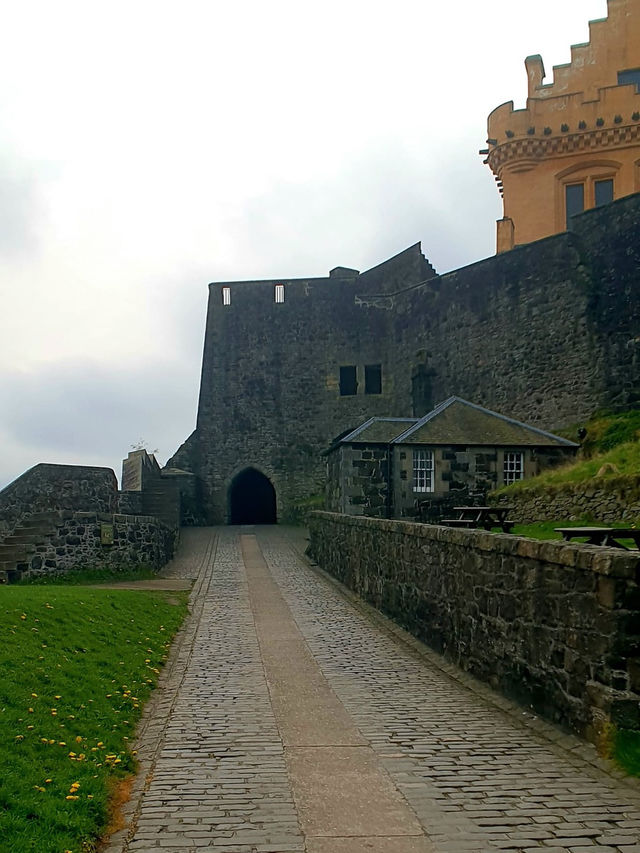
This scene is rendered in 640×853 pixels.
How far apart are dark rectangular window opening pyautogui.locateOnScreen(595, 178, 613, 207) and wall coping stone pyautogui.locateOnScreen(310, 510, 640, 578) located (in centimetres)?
2567

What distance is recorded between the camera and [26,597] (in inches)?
456

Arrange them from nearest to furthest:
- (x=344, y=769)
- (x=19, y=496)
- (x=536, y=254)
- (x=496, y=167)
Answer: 1. (x=344, y=769)
2. (x=19, y=496)
3. (x=536, y=254)
4. (x=496, y=167)

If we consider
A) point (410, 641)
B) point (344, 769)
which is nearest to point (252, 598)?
point (410, 641)

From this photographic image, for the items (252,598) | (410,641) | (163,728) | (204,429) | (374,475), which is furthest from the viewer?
(204,429)

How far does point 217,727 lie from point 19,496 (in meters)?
19.1

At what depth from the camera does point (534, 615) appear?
7.40 m

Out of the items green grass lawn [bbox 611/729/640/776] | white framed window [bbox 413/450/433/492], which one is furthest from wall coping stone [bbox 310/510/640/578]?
white framed window [bbox 413/450/433/492]

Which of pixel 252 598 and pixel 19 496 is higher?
pixel 19 496

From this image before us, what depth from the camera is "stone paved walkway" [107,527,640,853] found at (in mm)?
4844

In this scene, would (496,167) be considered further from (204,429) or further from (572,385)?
(204,429)

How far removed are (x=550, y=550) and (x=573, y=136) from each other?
2931 centimetres

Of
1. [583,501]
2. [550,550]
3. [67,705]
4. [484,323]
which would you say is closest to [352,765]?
[550,550]

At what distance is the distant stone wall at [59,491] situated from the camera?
24.5 meters

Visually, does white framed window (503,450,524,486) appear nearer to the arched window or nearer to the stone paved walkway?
the stone paved walkway
